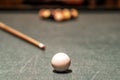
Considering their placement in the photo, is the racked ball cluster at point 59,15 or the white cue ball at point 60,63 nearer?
the white cue ball at point 60,63

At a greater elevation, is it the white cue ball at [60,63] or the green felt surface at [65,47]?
the white cue ball at [60,63]

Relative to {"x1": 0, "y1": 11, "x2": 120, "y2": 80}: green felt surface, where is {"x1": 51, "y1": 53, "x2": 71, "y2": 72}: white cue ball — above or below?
above

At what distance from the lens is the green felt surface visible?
5.27ft

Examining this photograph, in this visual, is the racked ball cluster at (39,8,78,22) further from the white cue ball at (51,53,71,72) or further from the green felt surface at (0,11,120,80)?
the white cue ball at (51,53,71,72)

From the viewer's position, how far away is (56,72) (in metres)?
1.63

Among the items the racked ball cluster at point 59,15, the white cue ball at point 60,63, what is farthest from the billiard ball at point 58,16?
the white cue ball at point 60,63

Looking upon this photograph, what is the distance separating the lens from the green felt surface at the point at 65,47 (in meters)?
1.61

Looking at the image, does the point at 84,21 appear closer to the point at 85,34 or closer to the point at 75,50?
the point at 85,34

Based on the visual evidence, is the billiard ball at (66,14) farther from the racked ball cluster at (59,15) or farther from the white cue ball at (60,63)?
the white cue ball at (60,63)

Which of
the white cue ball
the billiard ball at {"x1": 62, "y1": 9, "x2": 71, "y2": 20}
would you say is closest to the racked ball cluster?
the billiard ball at {"x1": 62, "y1": 9, "x2": 71, "y2": 20}

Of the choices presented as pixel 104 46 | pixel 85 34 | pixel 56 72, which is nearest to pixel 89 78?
pixel 56 72

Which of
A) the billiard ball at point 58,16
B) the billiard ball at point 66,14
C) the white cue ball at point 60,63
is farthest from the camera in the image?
the billiard ball at point 66,14

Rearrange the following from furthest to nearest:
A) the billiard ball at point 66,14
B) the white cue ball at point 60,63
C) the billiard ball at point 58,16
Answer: the billiard ball at point 66,14
the billiard ball at point 58,16
the white cue ball at point 60,63

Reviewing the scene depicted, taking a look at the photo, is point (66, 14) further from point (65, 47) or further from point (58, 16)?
point (65, 47)
